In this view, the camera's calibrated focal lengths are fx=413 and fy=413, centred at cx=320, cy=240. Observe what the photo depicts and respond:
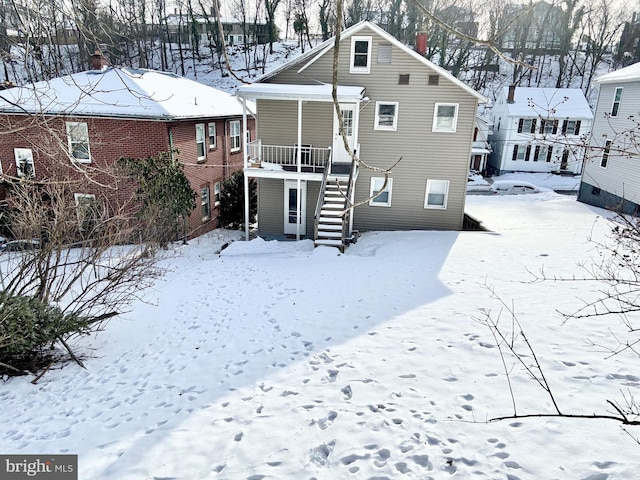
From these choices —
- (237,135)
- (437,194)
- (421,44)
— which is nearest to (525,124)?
(421,44)

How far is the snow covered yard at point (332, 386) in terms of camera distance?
173 inches

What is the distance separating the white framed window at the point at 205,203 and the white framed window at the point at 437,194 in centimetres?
989

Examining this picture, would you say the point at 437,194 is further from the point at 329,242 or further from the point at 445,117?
the point at 329,242

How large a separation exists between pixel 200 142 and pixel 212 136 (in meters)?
1.17

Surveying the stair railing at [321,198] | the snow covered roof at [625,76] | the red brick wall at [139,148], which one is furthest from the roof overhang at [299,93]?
the snow covered roof at [625,76]

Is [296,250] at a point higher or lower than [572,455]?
lower

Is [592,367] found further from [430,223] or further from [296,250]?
[430,223]

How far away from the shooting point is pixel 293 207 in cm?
1669

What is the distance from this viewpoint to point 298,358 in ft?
22.8

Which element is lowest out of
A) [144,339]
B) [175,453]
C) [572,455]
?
[144,339]

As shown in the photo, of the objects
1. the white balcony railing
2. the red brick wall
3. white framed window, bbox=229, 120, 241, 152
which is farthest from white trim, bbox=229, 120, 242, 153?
the white balcony railing

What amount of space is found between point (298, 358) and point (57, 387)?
3.83 m

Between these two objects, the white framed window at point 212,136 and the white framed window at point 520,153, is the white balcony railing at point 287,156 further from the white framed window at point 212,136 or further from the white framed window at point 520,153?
the white framed window at point 520,153

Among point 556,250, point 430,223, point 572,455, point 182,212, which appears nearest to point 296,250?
point 182,212
